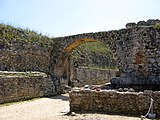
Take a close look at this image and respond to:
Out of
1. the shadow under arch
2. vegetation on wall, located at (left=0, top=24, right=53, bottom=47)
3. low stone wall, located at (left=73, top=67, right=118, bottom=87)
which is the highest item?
vegetation on wall, located at (left=0, top=24, right=53, bottom=47)

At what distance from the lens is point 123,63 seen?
14.8 m

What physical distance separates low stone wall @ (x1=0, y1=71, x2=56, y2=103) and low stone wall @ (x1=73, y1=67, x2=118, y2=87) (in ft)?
15.0

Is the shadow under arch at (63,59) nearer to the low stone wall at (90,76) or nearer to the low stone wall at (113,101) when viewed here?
the low stone wall at (90,76)

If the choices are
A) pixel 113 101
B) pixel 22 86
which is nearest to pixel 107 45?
pixel 22 86

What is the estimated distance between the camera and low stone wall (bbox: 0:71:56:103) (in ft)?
42.5

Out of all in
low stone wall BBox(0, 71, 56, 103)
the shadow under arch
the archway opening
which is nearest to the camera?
low stone wall BBox(0, 71, 56, 103)

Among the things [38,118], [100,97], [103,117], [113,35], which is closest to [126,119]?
[103,117]

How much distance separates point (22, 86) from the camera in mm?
14031

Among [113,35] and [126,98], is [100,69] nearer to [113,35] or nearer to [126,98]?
[113,35]

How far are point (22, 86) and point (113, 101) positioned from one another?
6263mm

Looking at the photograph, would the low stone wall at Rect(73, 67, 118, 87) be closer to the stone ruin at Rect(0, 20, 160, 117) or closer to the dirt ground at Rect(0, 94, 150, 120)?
the stone ruin at Rect(0, 20, 160, 117)

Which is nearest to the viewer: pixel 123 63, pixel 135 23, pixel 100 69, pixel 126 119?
pixel 126 119

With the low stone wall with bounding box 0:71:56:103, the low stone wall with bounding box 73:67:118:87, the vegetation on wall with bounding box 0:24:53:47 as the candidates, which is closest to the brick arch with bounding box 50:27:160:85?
the vegetation on wall with bounding box 0:24:53:47

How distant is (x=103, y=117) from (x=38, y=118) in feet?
7.71
